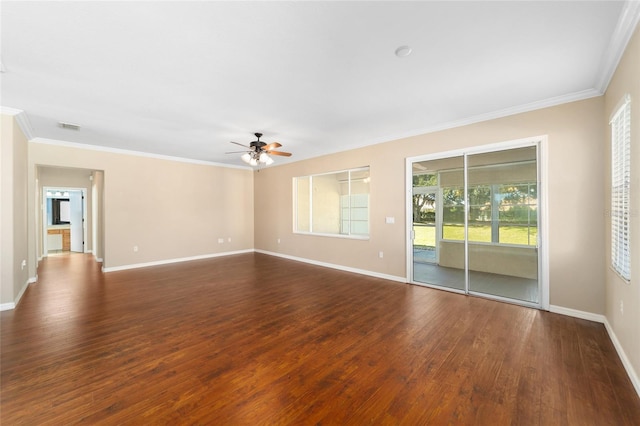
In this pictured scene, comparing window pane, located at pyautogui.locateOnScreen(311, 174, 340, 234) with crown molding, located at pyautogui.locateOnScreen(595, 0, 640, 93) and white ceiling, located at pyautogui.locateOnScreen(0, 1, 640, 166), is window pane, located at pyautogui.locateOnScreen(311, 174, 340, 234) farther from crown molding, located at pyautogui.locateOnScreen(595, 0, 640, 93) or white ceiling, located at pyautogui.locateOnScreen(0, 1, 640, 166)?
crown molding, located at pyautogui.locateOnScreen(595, 0, 640, 93)

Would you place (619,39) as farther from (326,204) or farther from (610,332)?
(326,204)

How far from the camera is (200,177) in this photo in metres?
7.18

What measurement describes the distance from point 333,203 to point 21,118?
572 cm

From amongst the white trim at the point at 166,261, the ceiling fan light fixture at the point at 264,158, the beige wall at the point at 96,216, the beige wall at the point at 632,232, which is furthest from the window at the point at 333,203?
the beige wall at the point at 96,216

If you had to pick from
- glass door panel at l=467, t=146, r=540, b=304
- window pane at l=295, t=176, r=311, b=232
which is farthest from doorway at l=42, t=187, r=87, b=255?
glass door panel at l=467, t=146, r=540, b=304

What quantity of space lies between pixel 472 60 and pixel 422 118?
153 cm

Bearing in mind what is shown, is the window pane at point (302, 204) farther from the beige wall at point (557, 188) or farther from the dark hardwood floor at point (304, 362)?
the dark hardwood floor at point (304, 362)

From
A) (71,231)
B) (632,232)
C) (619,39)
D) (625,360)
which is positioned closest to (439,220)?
(632,232)

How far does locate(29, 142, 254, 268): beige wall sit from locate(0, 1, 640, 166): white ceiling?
158 centimetres

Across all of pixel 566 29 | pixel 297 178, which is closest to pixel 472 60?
pixel 566 29

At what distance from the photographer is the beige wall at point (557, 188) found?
3.05m

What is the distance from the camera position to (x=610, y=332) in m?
2.68

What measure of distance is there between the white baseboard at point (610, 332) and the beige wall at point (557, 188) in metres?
0.06

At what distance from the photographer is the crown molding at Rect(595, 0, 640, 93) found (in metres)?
1.80
